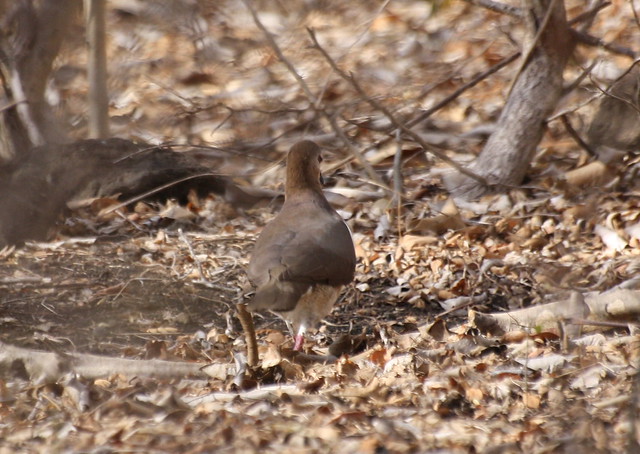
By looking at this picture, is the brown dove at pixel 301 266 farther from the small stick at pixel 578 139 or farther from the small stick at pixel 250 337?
the small stick at pixel 578 139

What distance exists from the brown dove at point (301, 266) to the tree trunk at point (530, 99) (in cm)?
206

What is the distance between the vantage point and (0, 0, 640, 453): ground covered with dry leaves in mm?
3535

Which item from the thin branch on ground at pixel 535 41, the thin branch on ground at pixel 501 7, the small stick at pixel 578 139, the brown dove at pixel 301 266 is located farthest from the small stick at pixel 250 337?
the small stick at pixel 578 139

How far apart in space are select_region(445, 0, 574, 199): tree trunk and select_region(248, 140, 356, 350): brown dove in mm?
2063

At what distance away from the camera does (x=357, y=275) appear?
7066mm

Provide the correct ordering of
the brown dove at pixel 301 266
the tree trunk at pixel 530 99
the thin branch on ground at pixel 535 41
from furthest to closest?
the tree trunk at pixel 530 99, the thin branch on ground at pixel 535 41, the brown dove at pixel 301 266

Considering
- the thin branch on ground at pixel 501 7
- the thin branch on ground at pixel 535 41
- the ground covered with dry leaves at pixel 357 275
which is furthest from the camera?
the thin branch on ground at pixel 501 7

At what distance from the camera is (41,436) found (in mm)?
3832

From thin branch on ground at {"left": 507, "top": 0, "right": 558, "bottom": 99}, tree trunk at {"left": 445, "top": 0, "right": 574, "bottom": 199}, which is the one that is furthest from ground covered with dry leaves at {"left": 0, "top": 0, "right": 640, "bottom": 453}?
thin branch on ground at {"left": 507, "top": 0, "right": 558, "bottom": 99}

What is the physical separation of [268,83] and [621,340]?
183 inches

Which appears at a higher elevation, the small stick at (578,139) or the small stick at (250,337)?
the small stick at (578,139)

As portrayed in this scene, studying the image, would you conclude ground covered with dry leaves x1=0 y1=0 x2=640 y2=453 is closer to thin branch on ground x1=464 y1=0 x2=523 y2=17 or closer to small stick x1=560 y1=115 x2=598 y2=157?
small stick x1=560 y1=115 x2=598 y2=157

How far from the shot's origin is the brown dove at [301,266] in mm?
5363

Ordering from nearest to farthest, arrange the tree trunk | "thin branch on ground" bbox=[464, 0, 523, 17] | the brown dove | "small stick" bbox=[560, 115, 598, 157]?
the brown dove, the tree trunk, "thin branch on ground" bbox=[464, 0, 523, 17], "small stick" bbox=[560, 115, 598, 157]
